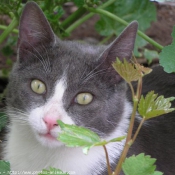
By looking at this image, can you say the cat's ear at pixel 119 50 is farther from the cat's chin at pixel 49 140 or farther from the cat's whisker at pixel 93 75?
the cat's chin at pixel 49 140

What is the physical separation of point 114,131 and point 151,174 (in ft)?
1.99

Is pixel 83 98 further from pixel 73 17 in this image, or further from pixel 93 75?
pixel 73 17

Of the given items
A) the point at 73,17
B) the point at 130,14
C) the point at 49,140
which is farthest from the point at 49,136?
the point at 130,14

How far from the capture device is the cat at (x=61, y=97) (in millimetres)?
1626

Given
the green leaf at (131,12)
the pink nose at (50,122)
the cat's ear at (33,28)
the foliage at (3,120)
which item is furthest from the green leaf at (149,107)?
the green leaf at (131,12)

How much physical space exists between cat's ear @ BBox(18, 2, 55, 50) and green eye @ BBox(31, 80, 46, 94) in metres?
0.18

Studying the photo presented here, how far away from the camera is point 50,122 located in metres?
1.50

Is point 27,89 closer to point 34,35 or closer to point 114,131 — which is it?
point 34,35

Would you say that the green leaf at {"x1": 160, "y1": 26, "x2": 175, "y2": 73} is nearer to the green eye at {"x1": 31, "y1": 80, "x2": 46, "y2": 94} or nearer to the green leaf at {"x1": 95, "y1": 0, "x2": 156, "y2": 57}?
the green eye at {"x1": 31, "y1": 80, "x2": 46, "y2": 94}

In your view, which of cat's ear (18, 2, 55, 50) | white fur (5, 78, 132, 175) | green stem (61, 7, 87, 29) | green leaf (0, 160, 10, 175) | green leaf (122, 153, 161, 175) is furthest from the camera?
green stem (61, 7, 87, 29)

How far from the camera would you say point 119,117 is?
5.87ft

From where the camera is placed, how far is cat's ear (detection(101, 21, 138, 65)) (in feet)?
5.33

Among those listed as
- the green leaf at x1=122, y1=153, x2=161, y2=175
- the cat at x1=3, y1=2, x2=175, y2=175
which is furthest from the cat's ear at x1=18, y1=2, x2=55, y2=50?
the green leaf at x1=122, y1=153, x2=161, y2=175

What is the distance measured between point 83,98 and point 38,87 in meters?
0.19
